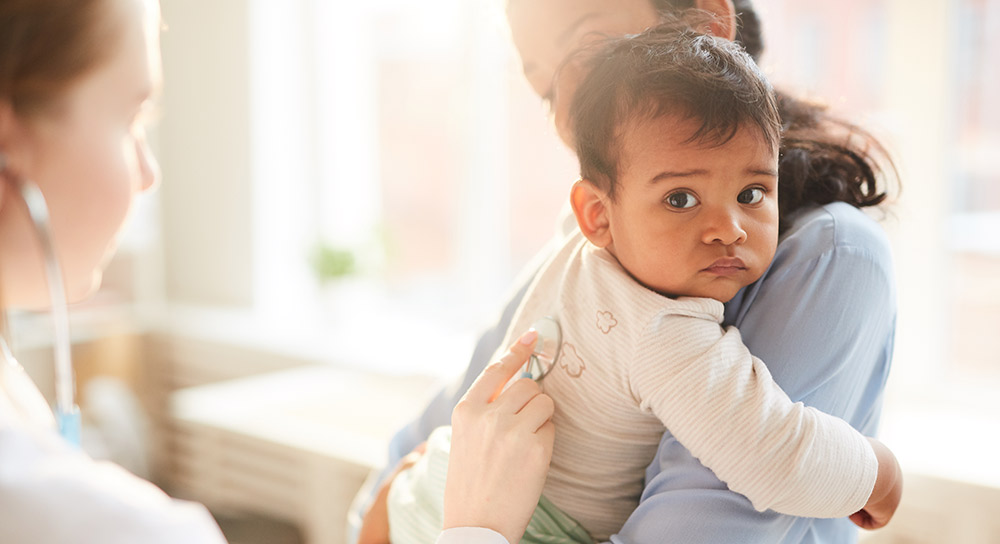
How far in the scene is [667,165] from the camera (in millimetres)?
716

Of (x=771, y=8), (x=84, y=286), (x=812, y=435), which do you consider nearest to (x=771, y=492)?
(x=812, y=435)

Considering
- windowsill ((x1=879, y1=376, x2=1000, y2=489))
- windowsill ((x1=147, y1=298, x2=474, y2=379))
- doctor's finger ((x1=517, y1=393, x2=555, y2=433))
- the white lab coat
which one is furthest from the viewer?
windowsill ((x1=147, y1=298, x2=474, y2=379))

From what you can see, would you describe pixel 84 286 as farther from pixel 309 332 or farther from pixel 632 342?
pixel 309 332

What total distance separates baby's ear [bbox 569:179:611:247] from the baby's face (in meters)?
0.04

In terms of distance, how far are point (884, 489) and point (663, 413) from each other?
0.69ft

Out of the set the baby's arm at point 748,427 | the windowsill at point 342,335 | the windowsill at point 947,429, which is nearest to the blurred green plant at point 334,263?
the windowsill at point 342,335

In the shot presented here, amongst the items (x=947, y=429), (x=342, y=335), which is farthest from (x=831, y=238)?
(x=342, y=335)

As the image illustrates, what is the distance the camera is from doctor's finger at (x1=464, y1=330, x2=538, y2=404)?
0.83 metres

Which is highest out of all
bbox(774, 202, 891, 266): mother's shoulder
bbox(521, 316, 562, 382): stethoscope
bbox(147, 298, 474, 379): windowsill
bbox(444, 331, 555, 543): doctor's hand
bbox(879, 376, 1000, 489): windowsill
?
bbox(774, 202, 891, 266): mother's shoulder

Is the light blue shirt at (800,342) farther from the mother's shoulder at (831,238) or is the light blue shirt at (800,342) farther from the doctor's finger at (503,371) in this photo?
the doctor's finger at (503,371)

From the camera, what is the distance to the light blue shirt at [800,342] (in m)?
0.73

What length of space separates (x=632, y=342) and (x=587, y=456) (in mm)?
138

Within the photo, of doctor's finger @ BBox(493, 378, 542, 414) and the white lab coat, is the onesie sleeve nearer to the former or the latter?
doctor's finger @ BBox(493, 378, 542, 414)

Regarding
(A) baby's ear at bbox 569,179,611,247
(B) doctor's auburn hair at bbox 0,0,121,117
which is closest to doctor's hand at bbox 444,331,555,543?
(A) baby's ear at bbox 569,179,611,247
